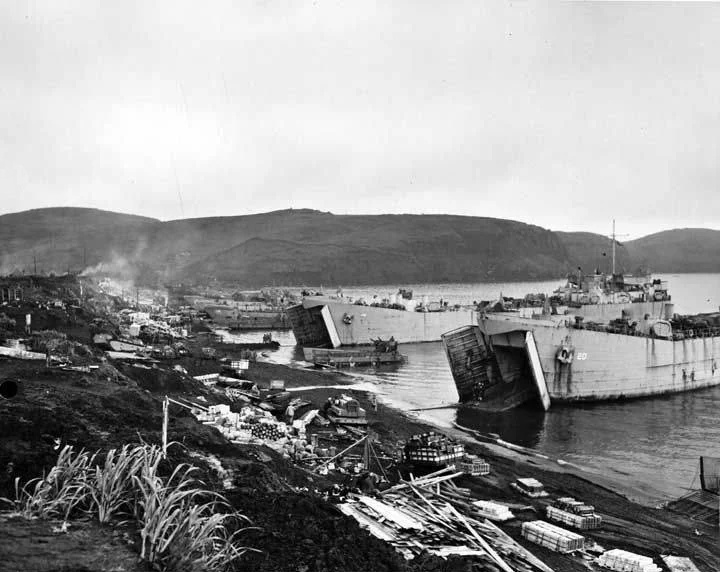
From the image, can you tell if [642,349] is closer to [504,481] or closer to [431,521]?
[504,481]

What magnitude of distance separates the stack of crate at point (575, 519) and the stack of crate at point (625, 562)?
1962 millimetres

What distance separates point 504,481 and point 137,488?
12707mm

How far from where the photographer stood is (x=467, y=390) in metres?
33.4

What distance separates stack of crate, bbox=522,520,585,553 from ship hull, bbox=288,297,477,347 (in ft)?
133

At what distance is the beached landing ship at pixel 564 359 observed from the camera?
31125mm

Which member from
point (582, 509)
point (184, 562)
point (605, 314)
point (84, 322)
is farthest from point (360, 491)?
point (605, 314)

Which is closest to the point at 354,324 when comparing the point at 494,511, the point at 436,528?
the point at 494,511

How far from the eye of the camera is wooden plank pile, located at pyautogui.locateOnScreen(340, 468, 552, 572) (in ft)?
34.9

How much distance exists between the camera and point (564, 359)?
3106 cm

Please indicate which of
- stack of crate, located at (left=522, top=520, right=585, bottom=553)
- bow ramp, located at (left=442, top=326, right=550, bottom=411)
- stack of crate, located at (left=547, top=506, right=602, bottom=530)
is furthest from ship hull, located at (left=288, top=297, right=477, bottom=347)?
stack of crate, located at (left=522, top=520, right=585, bottom=553)

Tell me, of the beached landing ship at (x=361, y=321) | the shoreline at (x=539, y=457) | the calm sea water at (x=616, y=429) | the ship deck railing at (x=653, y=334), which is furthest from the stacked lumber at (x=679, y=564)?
the beached landing ship at (x=361, y=321)

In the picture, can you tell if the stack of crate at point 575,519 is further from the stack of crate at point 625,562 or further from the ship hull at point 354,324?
the ship hull at point 354,324

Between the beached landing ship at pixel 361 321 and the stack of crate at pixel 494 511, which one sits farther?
the beached landing ship at pixel 361 321

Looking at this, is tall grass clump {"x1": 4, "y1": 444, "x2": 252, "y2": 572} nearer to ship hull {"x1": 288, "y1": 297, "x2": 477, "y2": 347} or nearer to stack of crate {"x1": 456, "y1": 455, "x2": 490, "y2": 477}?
stack of crate {"x1": 456, "y1": 455, "x2": 490, "y2": 477}
